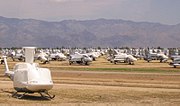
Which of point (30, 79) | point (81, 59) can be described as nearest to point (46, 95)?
point (30, 79)

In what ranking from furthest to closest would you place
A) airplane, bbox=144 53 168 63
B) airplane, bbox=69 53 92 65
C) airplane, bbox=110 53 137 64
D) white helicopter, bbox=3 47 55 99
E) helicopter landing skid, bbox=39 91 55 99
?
airplane, bbox=144 53 168 63 → airplane, bbox=110 53 137 64 → airplane, bbox=69 53 92 65 → helicopter landing skid, bbox=39 91 55 99 → white helicopter, bbox=3 47 55 99

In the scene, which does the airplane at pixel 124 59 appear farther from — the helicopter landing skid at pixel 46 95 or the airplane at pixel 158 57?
the helicopter landing skid at pixel 46 95

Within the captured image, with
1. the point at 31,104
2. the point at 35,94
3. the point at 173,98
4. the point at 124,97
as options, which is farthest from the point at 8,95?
the point at 173,98

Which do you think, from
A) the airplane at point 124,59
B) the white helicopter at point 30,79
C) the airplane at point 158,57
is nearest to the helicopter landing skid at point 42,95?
the white helicopter at point 30,79

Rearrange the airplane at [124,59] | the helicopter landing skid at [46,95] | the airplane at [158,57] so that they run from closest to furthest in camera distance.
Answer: the helicopter landing skid at [46,95]
the airplane at [124,59]
the airplane at [158,57]

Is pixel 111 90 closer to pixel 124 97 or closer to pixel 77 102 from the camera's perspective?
pixel 124 97

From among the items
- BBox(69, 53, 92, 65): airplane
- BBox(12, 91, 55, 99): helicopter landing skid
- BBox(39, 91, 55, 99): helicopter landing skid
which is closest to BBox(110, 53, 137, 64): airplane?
BBox(69, 53, 92, 65): airplane

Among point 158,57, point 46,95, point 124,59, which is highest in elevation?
point 158,57

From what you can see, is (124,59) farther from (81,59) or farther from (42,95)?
(42,95)

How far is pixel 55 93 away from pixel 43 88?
4593 millimetres

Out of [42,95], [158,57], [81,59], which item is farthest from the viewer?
[158,57]

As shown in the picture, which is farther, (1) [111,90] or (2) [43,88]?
(1) [111,90]

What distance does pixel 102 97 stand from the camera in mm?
32719

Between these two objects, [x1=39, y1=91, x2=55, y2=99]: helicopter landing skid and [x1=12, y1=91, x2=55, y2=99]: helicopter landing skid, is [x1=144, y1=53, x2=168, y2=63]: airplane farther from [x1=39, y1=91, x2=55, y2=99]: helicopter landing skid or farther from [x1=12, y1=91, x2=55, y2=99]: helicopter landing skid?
[x1=12, y1=91, x2=55, y2=99]: helicopter landing skid
